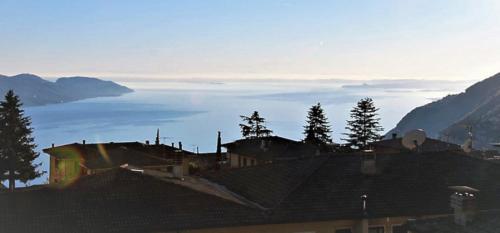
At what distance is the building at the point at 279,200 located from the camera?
66.9 ft

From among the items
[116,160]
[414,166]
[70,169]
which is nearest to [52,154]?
[70,169]

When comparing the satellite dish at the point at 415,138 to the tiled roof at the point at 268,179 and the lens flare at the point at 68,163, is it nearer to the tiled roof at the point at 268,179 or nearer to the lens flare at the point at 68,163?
the tiled roof at the point at 268,179

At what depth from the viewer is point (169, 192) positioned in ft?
74.1

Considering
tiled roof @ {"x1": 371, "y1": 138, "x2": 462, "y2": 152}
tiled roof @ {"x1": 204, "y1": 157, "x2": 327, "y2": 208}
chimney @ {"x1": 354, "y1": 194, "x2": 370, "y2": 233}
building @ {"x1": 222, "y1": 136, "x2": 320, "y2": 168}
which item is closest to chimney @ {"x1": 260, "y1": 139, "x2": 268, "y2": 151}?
building @ {"x1": 222, "y1": 136, "x2": 320, "y2": 168}

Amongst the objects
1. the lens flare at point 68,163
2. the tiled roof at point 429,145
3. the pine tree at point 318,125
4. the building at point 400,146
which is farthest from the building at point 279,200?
the pine tree at point 318,125

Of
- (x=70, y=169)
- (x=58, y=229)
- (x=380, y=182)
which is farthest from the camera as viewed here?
(x=70, y=169)

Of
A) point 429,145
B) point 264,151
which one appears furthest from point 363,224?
point 429,145

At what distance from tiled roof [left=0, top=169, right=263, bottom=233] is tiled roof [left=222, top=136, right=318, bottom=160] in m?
30.9

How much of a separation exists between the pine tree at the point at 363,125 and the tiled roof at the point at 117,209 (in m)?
64.4

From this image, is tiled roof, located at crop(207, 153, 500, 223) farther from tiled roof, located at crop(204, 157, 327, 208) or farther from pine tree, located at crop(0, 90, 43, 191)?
pine tree, located at crop(0, 90, 43, 191)

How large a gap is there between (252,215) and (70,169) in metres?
36.5

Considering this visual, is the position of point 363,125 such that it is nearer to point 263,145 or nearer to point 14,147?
point 263,145

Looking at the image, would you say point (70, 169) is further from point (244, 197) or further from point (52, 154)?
point (244, 197)

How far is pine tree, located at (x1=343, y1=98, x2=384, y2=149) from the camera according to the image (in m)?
85.1
